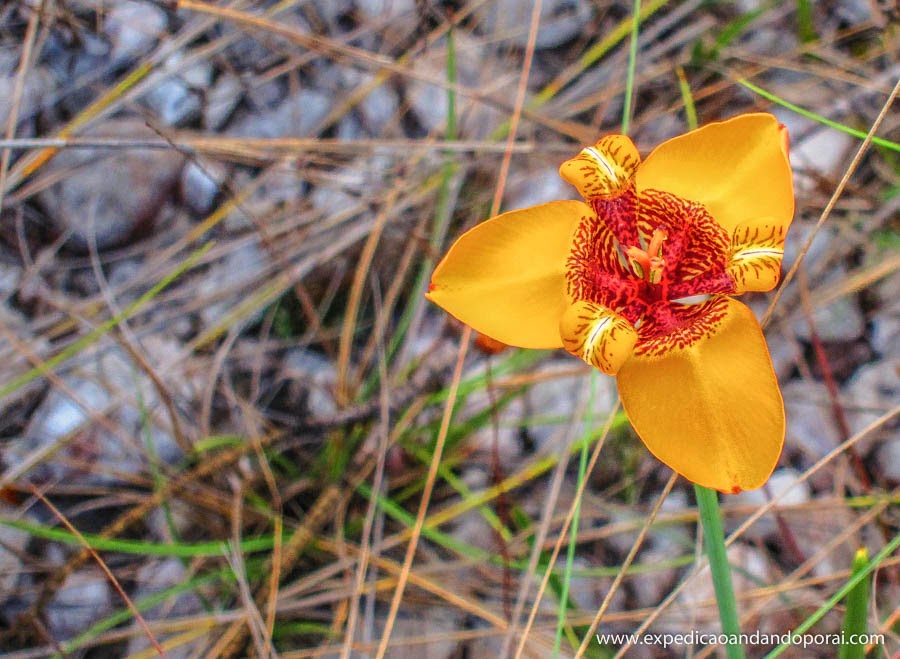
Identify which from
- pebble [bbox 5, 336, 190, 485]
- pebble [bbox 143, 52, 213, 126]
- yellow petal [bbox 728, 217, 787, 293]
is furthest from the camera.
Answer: pebble [bbox 143, 52, 213, 126]

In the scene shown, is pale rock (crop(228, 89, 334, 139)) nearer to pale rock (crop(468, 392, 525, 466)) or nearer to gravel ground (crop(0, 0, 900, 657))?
gravel ground (crop(0, 0, 900, 657))

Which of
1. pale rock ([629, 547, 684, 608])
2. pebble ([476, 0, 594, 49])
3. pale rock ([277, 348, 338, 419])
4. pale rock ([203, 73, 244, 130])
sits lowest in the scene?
pale rock ([629, 547, 684, 608])

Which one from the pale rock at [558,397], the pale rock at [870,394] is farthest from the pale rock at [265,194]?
the pale rock at [870,394]

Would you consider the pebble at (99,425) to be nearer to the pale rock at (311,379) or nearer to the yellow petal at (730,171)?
the pale rock at (311,379)

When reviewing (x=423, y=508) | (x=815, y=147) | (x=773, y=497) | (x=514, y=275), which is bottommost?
(x=773, y=497)

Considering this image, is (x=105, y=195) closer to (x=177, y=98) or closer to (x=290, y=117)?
(x=177, y=98)

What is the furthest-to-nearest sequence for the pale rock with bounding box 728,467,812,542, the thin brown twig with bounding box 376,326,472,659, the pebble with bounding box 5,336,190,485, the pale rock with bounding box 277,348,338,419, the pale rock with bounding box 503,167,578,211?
the pale rock with bounding box 503,167,578,211
the pale rock with bounding box 277,348,338,419
the pebble with bounding box 5,336,190,485
the pale rock with bounding box 728,467,812,542
the thin brown twig with bounding box 376,326,472,659

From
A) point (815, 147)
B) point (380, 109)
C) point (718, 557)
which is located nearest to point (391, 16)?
point (380, 109)

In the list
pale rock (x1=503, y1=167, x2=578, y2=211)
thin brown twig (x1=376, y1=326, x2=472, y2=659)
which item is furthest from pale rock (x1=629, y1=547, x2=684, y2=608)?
pale rock (x1=503, y1=167, x2=578, y2=211)
